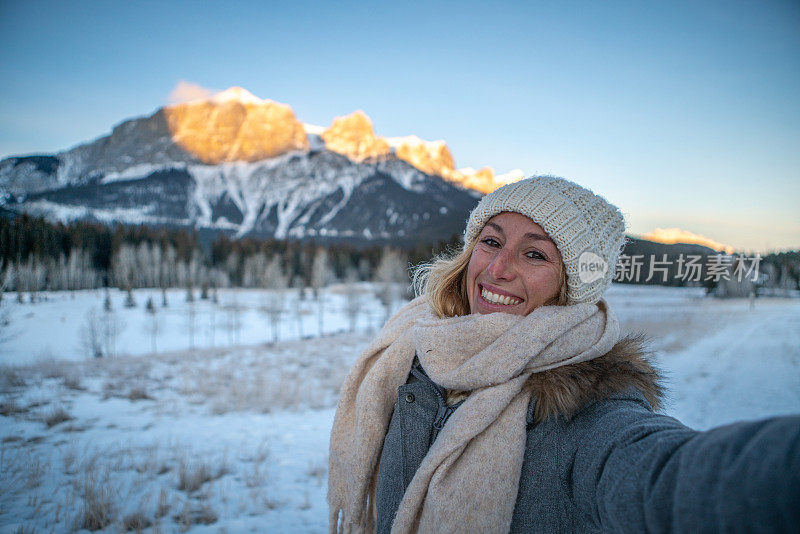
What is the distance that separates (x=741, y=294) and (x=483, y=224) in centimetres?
2944

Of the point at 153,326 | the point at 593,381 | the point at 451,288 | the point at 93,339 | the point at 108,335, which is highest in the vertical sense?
the point at 451,288

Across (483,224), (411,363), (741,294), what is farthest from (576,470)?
(741,294)

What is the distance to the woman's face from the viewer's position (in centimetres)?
168

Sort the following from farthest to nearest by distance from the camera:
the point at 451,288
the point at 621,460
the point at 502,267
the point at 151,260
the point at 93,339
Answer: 1. the point at 151,260
2. the point at 93,339
3. the point at 451,288
4. the point at 502,267
5. the point at 621,460

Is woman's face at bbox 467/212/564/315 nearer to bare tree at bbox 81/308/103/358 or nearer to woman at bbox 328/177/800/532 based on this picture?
woman at bbox 328/177/800/532

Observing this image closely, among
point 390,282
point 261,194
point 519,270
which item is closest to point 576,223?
point 519,270

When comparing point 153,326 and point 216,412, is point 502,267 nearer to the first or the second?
point 216,412

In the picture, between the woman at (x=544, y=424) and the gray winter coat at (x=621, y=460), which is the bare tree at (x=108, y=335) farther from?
the gray winter coat at (x=621, y=460)

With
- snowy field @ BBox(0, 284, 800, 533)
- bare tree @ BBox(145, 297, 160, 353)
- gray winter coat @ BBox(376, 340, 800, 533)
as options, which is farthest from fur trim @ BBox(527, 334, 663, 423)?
bare tree @ BBox(145, 297, 160, 353)

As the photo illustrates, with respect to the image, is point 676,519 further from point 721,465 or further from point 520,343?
point 520,343

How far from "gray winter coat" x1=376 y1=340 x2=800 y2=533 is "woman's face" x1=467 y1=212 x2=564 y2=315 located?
1.17 ft

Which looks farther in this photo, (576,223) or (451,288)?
(451,288)

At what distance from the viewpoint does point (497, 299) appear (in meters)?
1.73

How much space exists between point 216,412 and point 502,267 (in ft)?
33.4
